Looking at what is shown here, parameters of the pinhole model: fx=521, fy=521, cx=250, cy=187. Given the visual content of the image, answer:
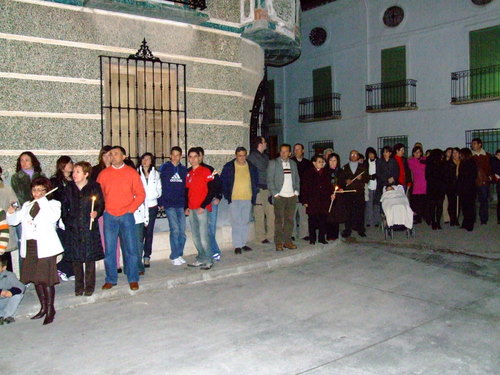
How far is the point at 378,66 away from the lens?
23.2 meters

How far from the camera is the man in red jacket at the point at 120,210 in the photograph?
6.70 metres

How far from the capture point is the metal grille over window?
8930 millimetres

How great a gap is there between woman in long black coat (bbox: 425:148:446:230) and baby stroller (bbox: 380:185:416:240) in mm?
1270

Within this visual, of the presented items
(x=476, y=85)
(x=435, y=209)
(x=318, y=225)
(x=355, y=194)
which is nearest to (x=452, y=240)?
(x=435, y=209)

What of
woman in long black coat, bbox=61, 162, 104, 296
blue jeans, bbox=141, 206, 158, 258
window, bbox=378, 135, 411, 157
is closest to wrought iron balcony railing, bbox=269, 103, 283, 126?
window, bbox=378, 135, 411, 157

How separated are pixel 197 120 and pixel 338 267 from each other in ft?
12.6

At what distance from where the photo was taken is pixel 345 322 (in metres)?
5.45

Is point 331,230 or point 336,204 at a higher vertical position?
point 336,204

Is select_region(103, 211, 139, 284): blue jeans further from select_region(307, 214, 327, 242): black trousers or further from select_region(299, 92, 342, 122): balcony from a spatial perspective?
select_region(299, 92, 342, 122): balcony

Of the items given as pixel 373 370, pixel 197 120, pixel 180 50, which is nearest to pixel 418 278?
pixel 373 370

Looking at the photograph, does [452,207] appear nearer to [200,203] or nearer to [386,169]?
[386,169]

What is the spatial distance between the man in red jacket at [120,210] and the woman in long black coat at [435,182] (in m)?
6.94

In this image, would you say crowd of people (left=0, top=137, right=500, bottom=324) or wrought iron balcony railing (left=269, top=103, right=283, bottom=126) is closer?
crowd of people (left=0, top=137, right=500, bottom=324)

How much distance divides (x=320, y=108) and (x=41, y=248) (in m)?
21.2
